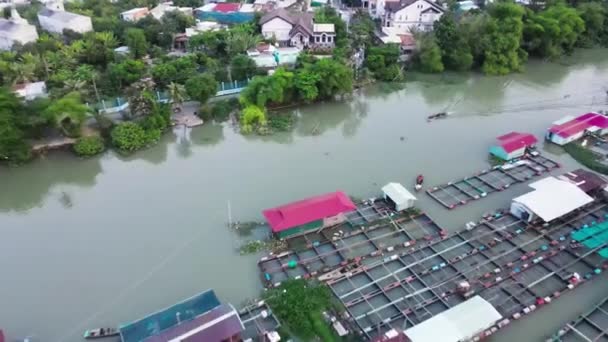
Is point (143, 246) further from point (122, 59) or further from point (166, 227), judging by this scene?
point (122, 59)

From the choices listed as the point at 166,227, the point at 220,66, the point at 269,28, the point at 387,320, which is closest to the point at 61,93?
the point at 220,66

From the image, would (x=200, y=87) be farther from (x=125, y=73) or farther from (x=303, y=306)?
(x=303, y=306)

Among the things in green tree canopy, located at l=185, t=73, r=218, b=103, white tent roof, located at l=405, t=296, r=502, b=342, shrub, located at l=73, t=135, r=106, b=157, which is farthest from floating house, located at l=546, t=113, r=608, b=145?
shrub, located at l=73, t=135, r=106, b=157

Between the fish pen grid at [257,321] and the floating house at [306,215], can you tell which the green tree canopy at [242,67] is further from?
the fish pen grid at [257,321]

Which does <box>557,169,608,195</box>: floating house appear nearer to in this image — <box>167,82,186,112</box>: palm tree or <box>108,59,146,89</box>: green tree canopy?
<box>167,82,186,112</box>: palm tree

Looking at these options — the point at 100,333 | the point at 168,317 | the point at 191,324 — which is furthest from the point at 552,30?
the point at 100,333

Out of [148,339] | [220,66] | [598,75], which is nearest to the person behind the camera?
[148,339]

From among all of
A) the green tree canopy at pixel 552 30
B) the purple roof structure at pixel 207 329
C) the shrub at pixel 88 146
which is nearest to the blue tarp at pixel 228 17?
the shrub at pixel 88 146
